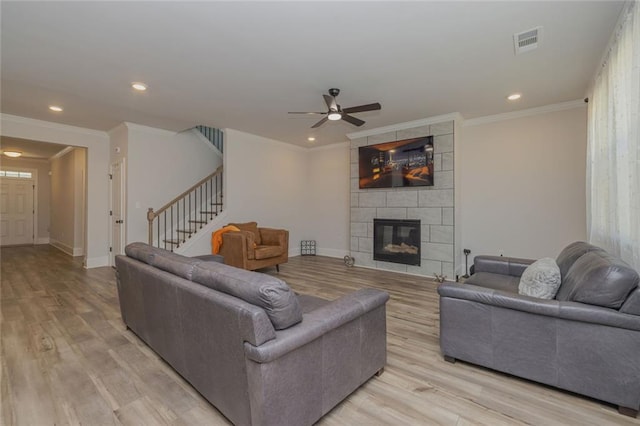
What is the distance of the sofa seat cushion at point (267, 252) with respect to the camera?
5.02m

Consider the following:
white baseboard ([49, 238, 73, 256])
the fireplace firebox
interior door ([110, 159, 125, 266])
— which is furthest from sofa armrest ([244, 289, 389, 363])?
white baseboard ([49, 238, 73, 256])

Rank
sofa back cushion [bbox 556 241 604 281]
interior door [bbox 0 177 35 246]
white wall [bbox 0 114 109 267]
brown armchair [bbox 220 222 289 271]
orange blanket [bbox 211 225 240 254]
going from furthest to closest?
1. interior door [bbox 0 177 35 246]
2. white wall [bbox 0 114 109 267]
3. orange blanket [bbox 211 225 240 254]
4. brown armchair [bbox 220 222 289 271]
5. sofa back cushion [bbox 556 241 604 281]

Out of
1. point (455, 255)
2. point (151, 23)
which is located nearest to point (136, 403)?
point (151, 23)

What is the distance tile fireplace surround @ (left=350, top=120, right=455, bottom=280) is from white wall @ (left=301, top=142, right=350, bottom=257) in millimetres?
965

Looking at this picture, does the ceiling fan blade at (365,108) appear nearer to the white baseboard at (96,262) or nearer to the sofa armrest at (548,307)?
the sofa armrest at (548,307)

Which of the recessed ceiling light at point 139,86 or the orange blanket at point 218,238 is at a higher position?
the recessed ceiling light at point 139,86

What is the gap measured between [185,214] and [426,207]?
16.4 feet

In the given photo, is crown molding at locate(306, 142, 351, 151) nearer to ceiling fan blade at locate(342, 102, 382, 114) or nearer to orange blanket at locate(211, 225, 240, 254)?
ceiling fan blade at locate(342, 102, 382, 114)

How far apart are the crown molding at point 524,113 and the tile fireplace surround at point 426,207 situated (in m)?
0.61

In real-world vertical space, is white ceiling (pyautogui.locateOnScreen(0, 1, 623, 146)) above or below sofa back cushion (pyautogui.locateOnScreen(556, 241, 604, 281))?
above

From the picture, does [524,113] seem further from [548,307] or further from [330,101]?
[548,307]

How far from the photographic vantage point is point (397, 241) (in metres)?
5.57

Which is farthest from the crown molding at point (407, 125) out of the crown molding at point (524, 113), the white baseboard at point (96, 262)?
the white baseboard at point (96, 262)

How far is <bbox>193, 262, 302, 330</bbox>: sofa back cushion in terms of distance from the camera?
143 centimetres
